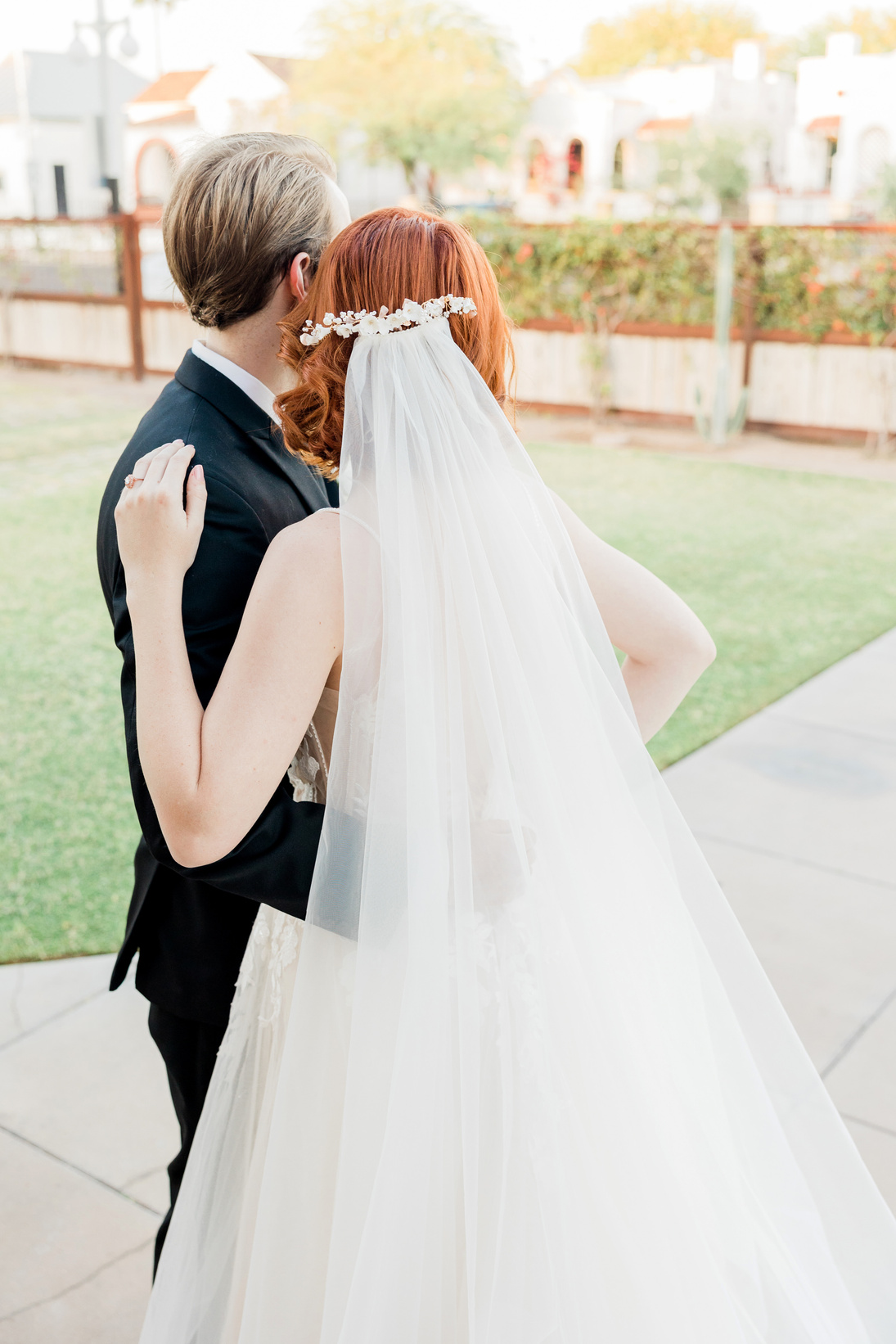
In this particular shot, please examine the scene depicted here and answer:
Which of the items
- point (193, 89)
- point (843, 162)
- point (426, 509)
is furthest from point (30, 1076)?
point (193, 89)

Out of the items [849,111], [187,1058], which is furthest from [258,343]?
[849,111]

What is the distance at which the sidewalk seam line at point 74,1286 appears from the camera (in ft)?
7.50

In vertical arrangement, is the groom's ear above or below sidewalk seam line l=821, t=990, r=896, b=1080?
above

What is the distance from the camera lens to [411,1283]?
1.47 meters

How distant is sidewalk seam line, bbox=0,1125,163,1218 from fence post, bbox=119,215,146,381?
13382 mm

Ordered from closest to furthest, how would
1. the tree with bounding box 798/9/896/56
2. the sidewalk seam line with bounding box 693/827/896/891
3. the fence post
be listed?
1. the sidewalk seam line with bounding box 693/827/896/891
2. the fence post
3. the tree with bounding box 798/9/896/56

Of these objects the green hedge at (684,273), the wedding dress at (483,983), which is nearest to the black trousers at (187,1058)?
the wedding dress at (483,983)

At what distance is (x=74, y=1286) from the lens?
2.35m

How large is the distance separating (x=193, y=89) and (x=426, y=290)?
200 feet

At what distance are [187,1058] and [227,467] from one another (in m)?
1.01

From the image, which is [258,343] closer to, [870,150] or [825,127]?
[870,150]

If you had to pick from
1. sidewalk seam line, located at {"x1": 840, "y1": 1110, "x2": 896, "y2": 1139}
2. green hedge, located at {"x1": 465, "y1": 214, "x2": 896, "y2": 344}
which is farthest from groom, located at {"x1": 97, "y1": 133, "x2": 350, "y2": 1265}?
green hedge, located at {"x1": 465, "y1": 214, "x2": 896, "y2": 344}

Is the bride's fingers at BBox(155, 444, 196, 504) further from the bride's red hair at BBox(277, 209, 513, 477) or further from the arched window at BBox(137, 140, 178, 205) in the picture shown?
the arched window at BBox(137, 140, 178, 205)

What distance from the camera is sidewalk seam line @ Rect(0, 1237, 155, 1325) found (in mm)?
2285
